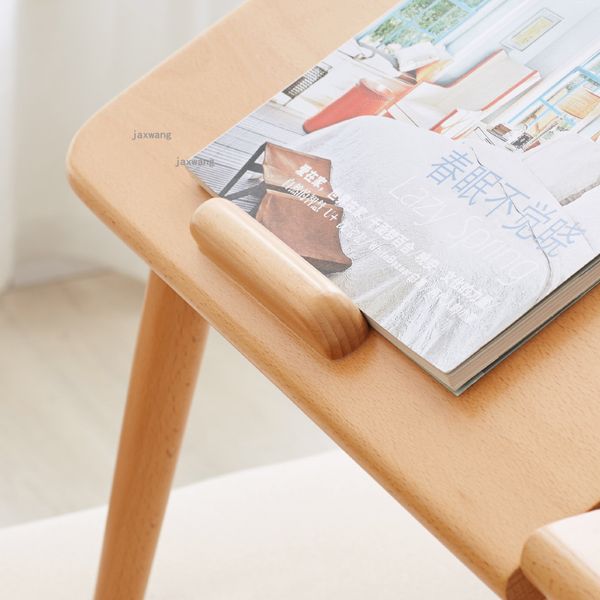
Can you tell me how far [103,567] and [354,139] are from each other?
457 mm

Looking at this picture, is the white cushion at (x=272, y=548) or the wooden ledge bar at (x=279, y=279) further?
the white cushion at (x=272, y=548)

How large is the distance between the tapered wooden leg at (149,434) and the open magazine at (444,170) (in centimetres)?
17

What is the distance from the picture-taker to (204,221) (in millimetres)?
652

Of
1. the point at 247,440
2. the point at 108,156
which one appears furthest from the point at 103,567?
the point at 247,440

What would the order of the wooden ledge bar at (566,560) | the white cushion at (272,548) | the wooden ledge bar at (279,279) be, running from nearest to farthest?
the wooden ledge bar at (566,560) → the wooden ledge bar at (279,279) → the white cushion at (272,548)

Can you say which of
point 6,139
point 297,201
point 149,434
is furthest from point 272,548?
point 6,139

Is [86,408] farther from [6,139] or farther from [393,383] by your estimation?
[393,383]

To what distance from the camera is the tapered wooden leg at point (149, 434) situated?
833 millimetres

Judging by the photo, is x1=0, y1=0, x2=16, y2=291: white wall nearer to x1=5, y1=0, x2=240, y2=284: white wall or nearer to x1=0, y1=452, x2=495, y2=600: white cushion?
x1=5, y1=0, x2=240, y2=284: white wall

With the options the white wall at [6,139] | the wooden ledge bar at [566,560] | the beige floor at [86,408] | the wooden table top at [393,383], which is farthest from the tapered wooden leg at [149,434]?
the white wall at [6,139]

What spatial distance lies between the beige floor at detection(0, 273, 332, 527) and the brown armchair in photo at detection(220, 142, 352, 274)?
88 cm

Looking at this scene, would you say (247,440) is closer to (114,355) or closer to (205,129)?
(114,355)

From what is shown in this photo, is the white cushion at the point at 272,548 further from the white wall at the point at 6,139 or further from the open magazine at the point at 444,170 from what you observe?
the white wall at the point at 6,139

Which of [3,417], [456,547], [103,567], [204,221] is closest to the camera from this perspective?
[456,547]
